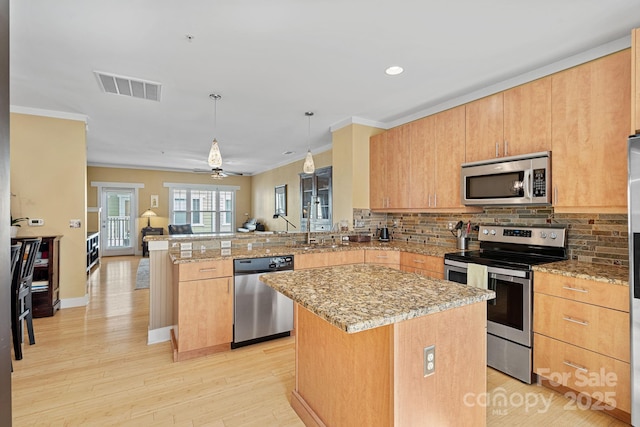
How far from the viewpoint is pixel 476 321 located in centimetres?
153

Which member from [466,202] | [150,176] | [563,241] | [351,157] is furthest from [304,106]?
[150,176]

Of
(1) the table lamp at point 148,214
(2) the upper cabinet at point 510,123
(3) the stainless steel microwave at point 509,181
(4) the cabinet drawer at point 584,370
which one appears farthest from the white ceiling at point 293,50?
(1) the table lamp at point 148,214

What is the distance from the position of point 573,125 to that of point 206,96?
3394 millimetres

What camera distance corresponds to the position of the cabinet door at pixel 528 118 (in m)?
2.60

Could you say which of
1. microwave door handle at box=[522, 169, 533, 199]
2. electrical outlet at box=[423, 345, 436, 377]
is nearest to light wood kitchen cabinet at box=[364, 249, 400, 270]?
microwave door handle at box=[522, 169, 533, 199]

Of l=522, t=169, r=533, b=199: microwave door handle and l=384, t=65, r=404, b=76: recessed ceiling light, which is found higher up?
l=384, t=65, r=404, b=76: recessed ceiling light

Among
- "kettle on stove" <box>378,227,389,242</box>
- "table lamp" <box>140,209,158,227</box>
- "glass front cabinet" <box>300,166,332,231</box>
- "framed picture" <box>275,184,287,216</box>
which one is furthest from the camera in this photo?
"table lamp" <box>140,209,158,227</box>

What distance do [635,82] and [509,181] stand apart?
1040mm

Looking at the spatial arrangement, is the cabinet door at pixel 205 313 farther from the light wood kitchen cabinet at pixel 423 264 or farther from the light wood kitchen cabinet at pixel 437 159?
the light wood kitchen cabinet at pixel 437 159

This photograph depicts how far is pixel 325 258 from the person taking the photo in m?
3.43

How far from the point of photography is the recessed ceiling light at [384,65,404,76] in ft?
9.25

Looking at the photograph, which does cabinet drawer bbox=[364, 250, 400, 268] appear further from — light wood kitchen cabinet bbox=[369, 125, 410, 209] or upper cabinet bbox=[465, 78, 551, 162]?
upper cabinet bbox=[465, 78, 551, 162]

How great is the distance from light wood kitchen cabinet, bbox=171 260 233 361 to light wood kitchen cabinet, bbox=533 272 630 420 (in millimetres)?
2486

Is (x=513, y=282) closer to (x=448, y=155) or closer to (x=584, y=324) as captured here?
(x=584, y=324)
